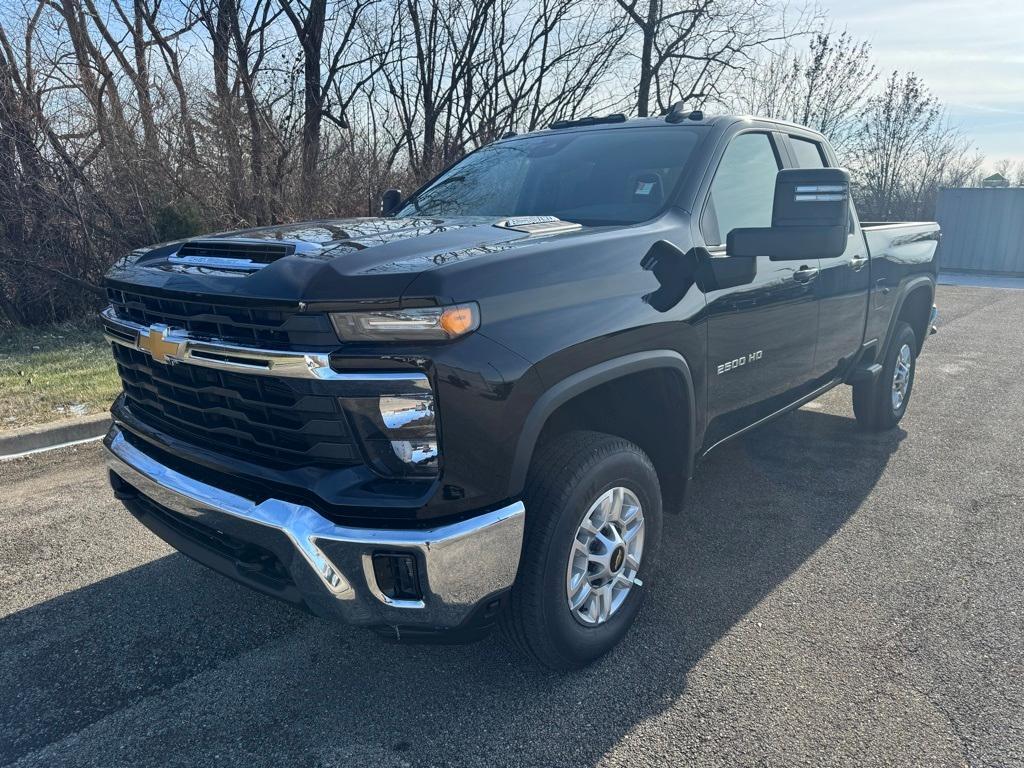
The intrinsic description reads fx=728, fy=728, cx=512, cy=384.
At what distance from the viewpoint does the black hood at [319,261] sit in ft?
6.59

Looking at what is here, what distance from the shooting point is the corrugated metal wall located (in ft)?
64.5

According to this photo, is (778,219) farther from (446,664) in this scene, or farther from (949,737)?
(446,664)

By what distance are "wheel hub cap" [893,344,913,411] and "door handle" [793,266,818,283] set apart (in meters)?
1.95

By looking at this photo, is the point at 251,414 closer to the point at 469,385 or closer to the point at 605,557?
the point at 469,385

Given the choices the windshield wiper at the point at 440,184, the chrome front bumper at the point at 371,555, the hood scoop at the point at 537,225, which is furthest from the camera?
the windshield wiper at the point at 440,184

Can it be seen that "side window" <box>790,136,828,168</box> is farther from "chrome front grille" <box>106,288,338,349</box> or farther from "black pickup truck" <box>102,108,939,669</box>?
"chrome front grille" <box>106,288,338,349</box>

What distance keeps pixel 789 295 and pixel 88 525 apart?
3.75 meters

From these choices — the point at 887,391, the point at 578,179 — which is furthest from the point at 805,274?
the point at 887,391

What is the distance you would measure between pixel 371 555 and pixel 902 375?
4831 millimetres

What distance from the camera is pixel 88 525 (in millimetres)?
3793

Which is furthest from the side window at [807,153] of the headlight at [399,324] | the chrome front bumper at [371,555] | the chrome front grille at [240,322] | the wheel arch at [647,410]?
the chrome front grille at [240,322]

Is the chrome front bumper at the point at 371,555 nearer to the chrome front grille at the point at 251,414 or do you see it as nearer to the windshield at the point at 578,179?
the chrome front grille at the point at 251,414

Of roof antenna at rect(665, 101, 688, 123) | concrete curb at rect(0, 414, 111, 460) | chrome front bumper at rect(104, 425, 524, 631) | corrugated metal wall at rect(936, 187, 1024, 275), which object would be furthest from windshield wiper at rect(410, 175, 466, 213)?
corrugated metal wall at rect(936, 187, 1024, 275)

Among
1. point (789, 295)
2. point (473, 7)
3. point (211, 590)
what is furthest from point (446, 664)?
point (473, 7)
